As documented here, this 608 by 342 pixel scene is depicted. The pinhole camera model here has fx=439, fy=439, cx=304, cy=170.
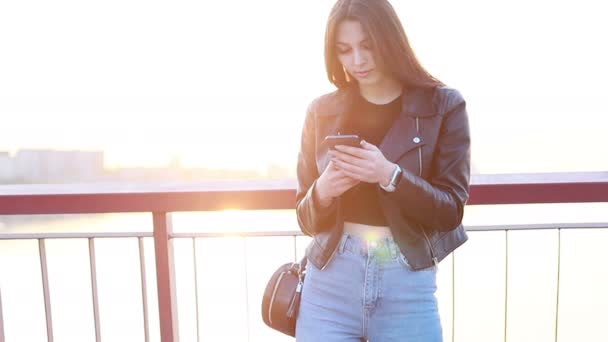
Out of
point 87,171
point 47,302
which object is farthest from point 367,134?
point 47,302

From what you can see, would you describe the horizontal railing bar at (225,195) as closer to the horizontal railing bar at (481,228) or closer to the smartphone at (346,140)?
the horizontal railing bar at (481,228)

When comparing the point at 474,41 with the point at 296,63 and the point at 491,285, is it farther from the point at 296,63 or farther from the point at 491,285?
the point at 491,285

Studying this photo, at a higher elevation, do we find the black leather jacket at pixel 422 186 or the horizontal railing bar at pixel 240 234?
the black leather jacket at pixel 422 186

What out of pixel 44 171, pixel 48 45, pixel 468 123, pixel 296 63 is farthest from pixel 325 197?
pixel 48 45

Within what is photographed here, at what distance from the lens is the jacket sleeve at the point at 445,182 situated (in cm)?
114

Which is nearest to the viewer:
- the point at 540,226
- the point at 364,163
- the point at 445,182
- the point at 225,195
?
the point at 364,163

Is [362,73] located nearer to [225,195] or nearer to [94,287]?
[225,195]

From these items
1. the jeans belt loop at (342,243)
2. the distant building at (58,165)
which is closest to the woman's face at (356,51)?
the jeans belt loop at (342,243)

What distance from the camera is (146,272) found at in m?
2.10

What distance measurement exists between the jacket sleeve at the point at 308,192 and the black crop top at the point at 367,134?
0.06 meters

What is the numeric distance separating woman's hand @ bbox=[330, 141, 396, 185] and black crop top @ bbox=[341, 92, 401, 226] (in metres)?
0.15

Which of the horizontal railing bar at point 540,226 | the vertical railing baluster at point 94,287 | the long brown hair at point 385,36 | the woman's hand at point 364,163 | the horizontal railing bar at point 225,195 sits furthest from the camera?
the vertical railing baluster at point 94,287

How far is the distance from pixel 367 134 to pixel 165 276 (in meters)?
1.18

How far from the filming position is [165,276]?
1.96 m
